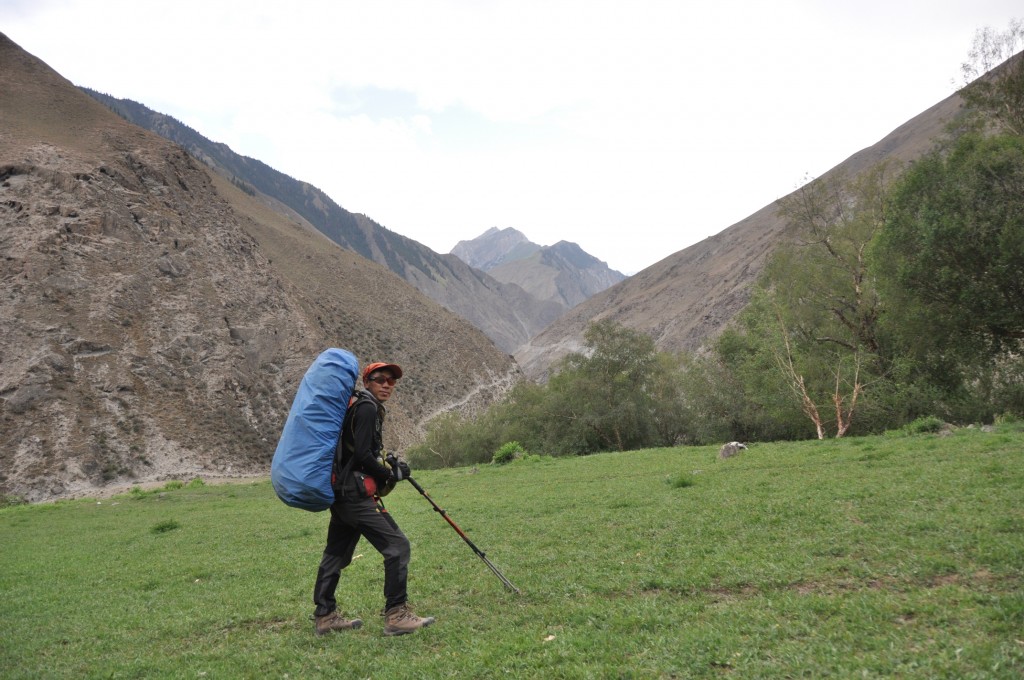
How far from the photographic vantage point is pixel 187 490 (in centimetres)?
3131

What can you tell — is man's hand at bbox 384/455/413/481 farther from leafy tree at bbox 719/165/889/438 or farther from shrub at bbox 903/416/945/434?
leafy tree at bbox 719/165/889/438

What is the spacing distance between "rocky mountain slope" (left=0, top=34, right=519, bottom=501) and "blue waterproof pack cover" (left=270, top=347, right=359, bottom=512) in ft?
166

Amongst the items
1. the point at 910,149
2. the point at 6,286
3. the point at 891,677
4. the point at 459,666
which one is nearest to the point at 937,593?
the point at 891,677

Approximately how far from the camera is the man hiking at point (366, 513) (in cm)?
620

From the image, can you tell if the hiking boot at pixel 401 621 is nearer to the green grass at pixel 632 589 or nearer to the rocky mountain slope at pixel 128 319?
the green grass at pixel 632 589

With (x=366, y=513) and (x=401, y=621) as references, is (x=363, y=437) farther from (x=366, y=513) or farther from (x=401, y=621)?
(x=401, y=621)

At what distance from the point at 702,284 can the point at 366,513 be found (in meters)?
147

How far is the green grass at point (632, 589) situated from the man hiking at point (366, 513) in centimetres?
28

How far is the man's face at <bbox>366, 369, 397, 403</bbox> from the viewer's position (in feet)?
21.6

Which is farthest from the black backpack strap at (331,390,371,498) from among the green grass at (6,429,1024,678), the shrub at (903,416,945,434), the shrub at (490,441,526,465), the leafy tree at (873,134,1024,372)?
the shrub at (490,441,526,465)

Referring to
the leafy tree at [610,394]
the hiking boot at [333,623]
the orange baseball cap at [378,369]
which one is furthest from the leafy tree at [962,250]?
the hiking boot at [333,623]

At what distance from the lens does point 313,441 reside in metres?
5.95

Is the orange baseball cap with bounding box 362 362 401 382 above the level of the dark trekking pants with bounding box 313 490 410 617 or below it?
above

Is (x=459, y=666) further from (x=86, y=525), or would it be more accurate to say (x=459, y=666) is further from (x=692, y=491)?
(x=86, y=525)
